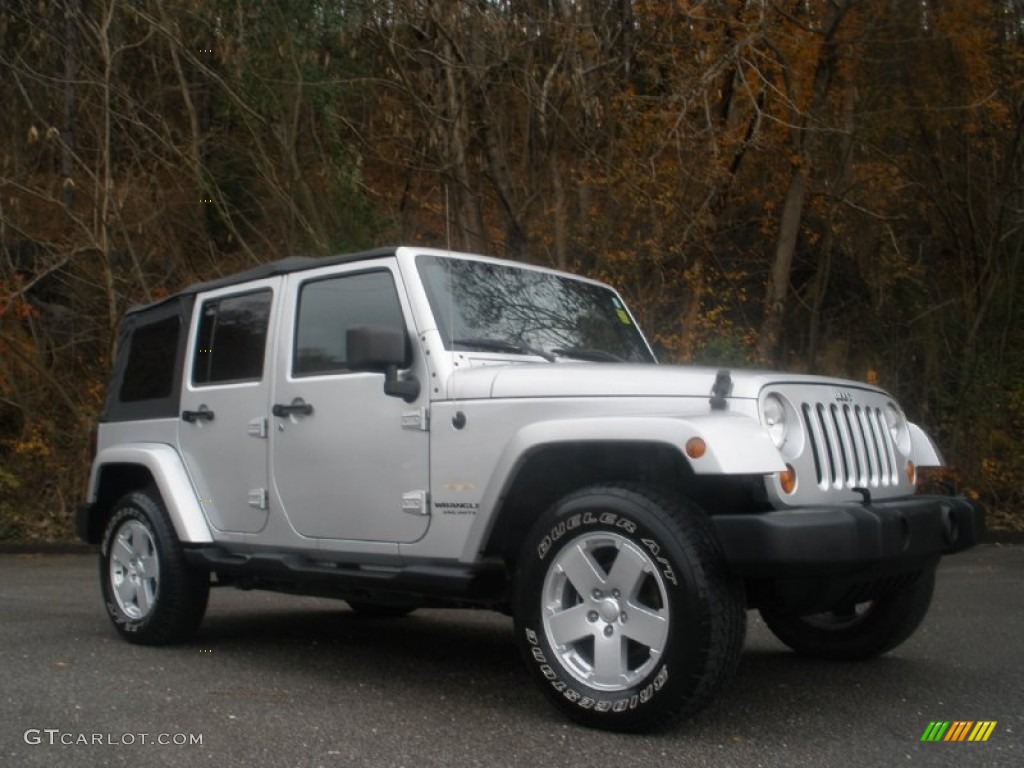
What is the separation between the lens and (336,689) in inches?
221

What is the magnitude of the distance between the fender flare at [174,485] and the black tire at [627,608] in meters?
2.29

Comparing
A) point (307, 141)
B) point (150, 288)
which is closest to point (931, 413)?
point (307, 141)

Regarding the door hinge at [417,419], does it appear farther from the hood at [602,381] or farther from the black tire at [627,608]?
the black tire at [627,608]

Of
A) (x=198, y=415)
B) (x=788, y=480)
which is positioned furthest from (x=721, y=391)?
(x=198, y=415)

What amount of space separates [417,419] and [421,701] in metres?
1.20

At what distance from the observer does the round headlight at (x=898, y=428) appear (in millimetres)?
5496

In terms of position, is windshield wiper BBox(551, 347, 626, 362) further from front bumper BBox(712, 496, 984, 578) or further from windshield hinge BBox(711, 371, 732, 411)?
front bumper BBox(712, 496, 984, 578)

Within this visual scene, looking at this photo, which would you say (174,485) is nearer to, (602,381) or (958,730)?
(602,381)

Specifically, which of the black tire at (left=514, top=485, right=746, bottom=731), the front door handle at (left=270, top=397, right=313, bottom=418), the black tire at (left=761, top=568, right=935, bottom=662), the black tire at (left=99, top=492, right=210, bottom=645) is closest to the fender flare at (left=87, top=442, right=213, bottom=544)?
the black tire at (left=99, top=492, right=210, bottom=645)

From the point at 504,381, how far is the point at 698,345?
9209 millimetres

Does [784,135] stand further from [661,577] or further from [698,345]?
[661,577]

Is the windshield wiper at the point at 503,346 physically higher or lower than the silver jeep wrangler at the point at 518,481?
higher

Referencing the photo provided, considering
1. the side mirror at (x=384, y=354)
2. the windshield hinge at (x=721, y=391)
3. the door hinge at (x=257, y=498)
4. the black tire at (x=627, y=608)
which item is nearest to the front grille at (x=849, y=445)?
the windshield hinge at (x=721, y=391)

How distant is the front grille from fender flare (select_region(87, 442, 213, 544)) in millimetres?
3258
